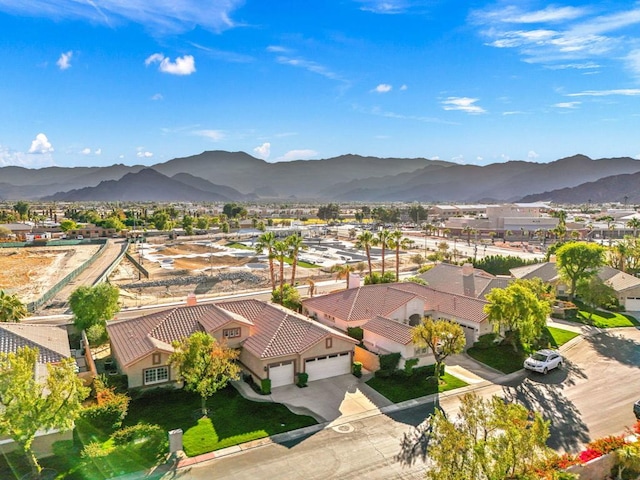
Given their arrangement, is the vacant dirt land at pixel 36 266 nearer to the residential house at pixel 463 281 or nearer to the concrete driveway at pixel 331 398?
the concrete driveway at pixel 331 398

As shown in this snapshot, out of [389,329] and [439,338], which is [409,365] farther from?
[389,329]

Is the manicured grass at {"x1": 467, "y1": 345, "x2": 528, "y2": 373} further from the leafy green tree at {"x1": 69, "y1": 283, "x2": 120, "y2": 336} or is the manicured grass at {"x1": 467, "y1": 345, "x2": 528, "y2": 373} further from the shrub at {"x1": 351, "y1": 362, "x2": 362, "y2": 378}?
the leafy green tree at {"x1": 69, "y1": 283, "x2": 120, "y2": 336}

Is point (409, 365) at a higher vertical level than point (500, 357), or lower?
higher

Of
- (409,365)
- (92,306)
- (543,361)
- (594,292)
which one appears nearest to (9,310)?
(92,306)

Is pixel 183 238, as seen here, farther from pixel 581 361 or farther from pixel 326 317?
pixel 581 361

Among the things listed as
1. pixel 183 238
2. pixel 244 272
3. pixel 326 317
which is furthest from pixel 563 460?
pixel 183 238
